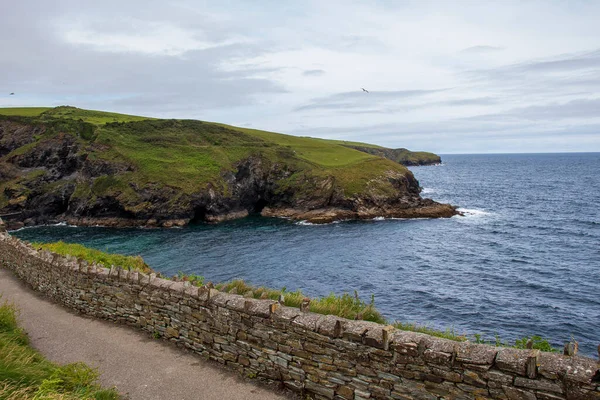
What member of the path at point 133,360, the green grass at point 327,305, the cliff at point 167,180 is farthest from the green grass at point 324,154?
the green grass at point 327,305

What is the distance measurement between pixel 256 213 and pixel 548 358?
73.1 m

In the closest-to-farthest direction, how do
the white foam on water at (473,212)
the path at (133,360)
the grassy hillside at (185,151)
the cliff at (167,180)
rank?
1. the path at (133,360)
2. the cliff at (167,180)
3. the white foam on water at (473,212)
4. the grassy hillside at (185,151)

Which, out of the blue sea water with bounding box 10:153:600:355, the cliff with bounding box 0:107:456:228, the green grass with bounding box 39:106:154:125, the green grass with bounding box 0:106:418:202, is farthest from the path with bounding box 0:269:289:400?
the green grass with bounding box 39:106:154:125

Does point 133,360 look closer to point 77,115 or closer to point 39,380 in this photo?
point 39,380

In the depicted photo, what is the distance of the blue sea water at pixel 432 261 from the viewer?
98.2 ft

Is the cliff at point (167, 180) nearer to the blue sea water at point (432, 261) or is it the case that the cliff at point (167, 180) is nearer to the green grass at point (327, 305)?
the blue sea water at point (432, 261)

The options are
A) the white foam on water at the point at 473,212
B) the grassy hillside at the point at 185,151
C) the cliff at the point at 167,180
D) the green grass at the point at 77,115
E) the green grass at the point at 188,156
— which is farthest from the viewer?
the green grass at the point at 77,115

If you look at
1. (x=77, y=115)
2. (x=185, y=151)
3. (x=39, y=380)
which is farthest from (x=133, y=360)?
(x=77, y=115)

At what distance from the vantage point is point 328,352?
9.73 metres

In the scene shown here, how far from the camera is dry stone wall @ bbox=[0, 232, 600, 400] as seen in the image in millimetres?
7371

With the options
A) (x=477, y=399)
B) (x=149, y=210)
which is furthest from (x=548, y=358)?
(x=149, y=210)

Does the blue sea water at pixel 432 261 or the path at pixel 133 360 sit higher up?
the path at pixel 133 360

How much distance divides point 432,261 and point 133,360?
3739 cm

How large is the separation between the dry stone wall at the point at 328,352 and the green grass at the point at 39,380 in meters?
3.04
